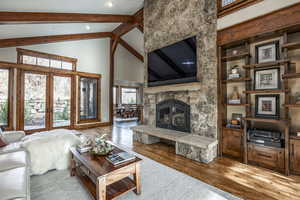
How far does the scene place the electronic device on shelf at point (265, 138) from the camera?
7.50 ft

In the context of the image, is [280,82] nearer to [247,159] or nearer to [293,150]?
[293,150]

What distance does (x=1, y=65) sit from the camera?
4.13 meters

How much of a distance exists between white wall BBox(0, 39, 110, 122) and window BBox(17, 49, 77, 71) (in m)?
0.15

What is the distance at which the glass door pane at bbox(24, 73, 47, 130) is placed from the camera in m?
4.63

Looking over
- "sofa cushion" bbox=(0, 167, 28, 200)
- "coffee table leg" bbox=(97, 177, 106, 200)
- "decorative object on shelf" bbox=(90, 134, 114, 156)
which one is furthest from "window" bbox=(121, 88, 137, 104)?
"coffee table leg" bbox=(97, 177, 106, 200)

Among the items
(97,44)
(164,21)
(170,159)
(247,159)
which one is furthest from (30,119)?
(247,159)

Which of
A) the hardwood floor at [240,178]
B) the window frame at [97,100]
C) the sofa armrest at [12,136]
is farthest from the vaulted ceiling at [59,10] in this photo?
the hardwood floor at [240,178]

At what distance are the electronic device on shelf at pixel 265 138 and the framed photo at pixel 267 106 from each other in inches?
A: 11.3

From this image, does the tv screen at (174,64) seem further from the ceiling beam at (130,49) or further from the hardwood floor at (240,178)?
the ceiling beam at (130,49)

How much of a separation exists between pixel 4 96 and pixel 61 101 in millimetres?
1561

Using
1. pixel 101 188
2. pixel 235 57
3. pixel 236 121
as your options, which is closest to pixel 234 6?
pixel 235 57

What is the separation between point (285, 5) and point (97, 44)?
254 inches

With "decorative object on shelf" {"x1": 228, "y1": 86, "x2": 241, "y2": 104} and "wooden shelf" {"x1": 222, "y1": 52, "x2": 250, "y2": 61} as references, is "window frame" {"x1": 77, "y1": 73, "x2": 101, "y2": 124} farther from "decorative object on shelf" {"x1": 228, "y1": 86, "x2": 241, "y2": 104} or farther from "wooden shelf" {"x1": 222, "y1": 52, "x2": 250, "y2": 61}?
"decorative object on shelf" {"x1": 228, "y1": 86, "x2": 241, "y2": 104}

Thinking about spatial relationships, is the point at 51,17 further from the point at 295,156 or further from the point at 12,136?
the point at 295,156
